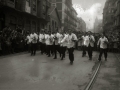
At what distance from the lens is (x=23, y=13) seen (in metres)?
25.5

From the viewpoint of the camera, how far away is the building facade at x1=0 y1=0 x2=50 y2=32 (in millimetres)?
20922

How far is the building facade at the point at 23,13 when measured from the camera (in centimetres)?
2092

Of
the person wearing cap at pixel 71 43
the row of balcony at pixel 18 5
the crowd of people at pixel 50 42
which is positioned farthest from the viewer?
the row of balcony at pixel 18 5

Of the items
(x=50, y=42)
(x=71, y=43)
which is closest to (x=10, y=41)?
(x=50, y=42)

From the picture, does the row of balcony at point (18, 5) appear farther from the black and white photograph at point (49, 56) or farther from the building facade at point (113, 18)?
the building facade at point (113, 18)

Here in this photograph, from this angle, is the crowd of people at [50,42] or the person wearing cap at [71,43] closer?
the person wearing cap at [71,43]

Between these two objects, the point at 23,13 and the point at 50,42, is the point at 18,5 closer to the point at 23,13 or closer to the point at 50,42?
the point at 23,13

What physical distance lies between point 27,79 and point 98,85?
100 inches

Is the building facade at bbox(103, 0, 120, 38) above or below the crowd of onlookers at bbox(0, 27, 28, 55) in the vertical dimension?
above

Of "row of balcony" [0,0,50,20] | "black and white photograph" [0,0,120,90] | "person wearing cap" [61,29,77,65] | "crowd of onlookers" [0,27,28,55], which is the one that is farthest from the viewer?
"row of balcony" [0,0,50,20]

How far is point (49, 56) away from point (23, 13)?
13061mm

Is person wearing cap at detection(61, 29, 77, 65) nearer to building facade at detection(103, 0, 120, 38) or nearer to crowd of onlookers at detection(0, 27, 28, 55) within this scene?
crowd of onlookers at detection(0, 27, 28, 55)

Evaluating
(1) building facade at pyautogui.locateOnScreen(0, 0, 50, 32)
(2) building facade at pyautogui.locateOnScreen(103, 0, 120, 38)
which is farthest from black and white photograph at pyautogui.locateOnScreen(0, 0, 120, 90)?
(2) building facade at pyautogui.locateOnScreen(103, 0, 120, 38)

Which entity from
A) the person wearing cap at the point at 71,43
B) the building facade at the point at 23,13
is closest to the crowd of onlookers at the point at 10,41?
the building facade at the point at 23,13
